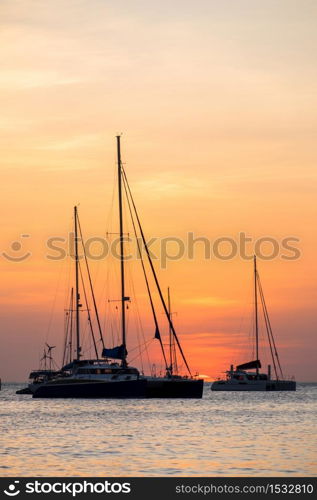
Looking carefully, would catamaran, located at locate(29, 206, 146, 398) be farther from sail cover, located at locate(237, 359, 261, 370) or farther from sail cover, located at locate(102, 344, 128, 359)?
sail cover, located at locate(237, 359, 261, 370)

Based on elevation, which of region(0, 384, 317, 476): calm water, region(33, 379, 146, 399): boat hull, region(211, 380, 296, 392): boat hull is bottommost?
region(0, 384, 317, 476): calm water

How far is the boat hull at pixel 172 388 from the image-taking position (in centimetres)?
9262

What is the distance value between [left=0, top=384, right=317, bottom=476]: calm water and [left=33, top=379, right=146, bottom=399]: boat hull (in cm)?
545

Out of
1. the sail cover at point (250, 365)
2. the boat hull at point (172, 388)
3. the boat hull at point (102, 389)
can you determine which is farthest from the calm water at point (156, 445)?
the sail cover at point (250, 365)

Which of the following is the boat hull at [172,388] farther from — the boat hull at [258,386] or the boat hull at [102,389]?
the boat hull at [258,386]

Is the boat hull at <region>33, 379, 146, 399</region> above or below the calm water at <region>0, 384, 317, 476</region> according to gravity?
above

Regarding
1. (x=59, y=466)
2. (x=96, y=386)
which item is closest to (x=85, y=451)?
(x=59, y=466)

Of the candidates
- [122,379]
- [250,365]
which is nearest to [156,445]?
[122,379]

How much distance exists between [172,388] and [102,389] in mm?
7378

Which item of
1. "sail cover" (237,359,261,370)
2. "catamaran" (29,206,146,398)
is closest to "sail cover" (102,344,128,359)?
"catamaran" (29,206,146,398)

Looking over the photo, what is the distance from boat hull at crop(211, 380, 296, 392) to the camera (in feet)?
517

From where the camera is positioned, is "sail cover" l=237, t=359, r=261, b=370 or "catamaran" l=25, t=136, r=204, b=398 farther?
"sail cover" l=237, t=359, r=261, b=370
